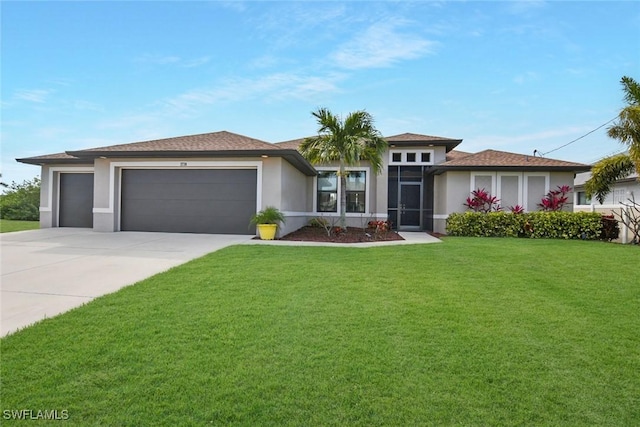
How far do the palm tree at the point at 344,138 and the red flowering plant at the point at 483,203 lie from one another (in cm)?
425

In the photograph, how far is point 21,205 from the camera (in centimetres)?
2067

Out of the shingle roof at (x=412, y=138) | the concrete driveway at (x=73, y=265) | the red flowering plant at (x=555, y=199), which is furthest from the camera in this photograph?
the shingle roof at (x=412, y=138)

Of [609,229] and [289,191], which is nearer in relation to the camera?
[609,229]

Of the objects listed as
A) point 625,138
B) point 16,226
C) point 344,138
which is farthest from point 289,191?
point 16,226

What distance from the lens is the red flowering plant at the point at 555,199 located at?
1343 cm

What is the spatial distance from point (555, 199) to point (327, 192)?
949 cm

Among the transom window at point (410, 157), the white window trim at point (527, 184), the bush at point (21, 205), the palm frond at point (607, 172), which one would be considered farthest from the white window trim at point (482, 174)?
the bush at point (21, 205)

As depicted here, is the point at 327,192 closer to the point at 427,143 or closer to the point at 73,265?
the point at 427,143

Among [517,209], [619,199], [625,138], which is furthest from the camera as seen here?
[619,199]

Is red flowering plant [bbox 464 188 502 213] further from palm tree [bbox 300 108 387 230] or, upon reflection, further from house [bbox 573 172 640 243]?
palm tree [bbox 300 108 387 230]

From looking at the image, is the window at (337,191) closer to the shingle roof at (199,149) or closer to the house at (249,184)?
the house at (249,184)

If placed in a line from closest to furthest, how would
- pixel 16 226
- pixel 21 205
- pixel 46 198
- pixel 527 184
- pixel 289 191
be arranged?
pixel 289 191, pixel 527 184, pixel 46 198, pixel 16 226, pixel 21 205

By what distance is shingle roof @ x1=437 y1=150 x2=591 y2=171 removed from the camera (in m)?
13.5

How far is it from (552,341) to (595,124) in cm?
2330
